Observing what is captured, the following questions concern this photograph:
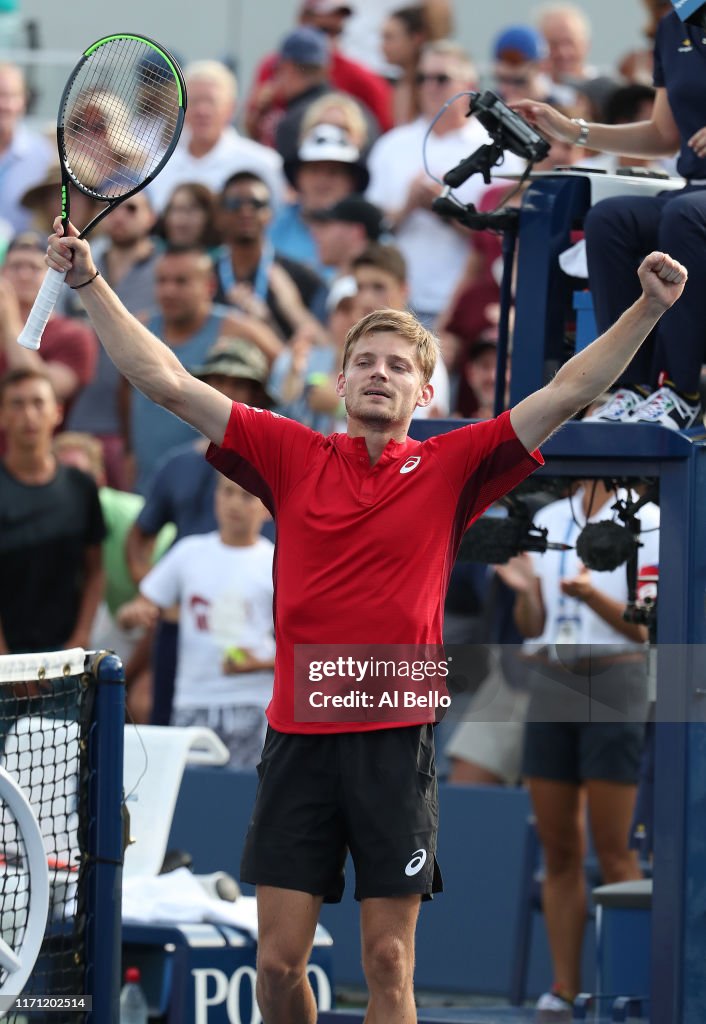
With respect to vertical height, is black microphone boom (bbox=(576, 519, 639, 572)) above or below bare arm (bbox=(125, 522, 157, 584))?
below

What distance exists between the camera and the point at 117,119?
5484 millimetres

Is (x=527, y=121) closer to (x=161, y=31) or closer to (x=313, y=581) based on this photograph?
(x=313, y=581)

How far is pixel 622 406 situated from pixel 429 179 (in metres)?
5.35

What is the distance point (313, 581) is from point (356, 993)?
4148 mm

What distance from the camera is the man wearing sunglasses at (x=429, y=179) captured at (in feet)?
33.9

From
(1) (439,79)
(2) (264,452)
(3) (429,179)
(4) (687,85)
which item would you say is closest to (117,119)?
(2) (264,452)

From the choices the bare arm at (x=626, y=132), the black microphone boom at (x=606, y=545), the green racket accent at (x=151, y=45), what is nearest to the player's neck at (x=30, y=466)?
the bare arm at (x=626, y=132)

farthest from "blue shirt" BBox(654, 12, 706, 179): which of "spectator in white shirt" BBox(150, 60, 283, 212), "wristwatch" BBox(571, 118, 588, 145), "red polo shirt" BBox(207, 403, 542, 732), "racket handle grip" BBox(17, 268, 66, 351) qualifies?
"spectator in white shirt" BBox(150, 60, 283, 212)

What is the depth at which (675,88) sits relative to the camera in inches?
232

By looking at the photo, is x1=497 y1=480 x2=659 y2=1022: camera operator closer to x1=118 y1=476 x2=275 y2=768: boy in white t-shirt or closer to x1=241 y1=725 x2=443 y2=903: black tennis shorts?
x1=118 y1=476 x2=275 y2=768: boy in white t-shirt

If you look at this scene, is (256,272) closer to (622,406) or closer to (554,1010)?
(554,1010)

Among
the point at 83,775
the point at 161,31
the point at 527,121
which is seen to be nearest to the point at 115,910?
the point at 83,775

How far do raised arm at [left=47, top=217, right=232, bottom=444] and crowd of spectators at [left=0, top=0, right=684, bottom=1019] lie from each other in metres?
2.23

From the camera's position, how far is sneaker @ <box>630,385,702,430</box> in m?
5.60
